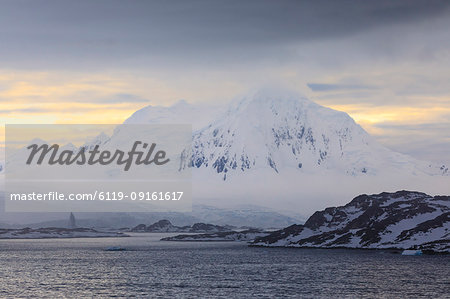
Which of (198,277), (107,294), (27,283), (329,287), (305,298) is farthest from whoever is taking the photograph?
(198,277)

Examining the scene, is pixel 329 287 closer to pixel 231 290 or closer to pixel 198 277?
pixel 231 290

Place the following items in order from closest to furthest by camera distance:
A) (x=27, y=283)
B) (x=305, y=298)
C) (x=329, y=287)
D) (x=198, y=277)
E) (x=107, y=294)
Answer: (x=305, y=298) → (x=107, y=294) → (x=329, y=287) → (x=27, y=283) → (x=198, y=277)

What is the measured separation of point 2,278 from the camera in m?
198

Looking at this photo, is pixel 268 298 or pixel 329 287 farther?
pixel 329 287

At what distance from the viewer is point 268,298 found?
480 feet

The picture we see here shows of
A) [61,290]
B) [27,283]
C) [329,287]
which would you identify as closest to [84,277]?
[27,283]

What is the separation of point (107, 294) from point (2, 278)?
55908 millimetres

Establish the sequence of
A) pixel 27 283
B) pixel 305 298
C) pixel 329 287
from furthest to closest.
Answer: pixel 27 283
pixel 329 287
pixel 305 298

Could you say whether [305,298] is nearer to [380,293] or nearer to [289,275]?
[380,293]

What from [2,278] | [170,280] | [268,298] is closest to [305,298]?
[268,298]

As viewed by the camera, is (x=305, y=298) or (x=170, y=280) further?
(x=170, y=280)

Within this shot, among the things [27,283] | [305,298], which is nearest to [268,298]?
[305,298]

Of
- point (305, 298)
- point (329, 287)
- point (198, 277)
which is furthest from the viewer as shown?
point (198, 277)

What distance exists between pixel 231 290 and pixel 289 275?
40.6 m
